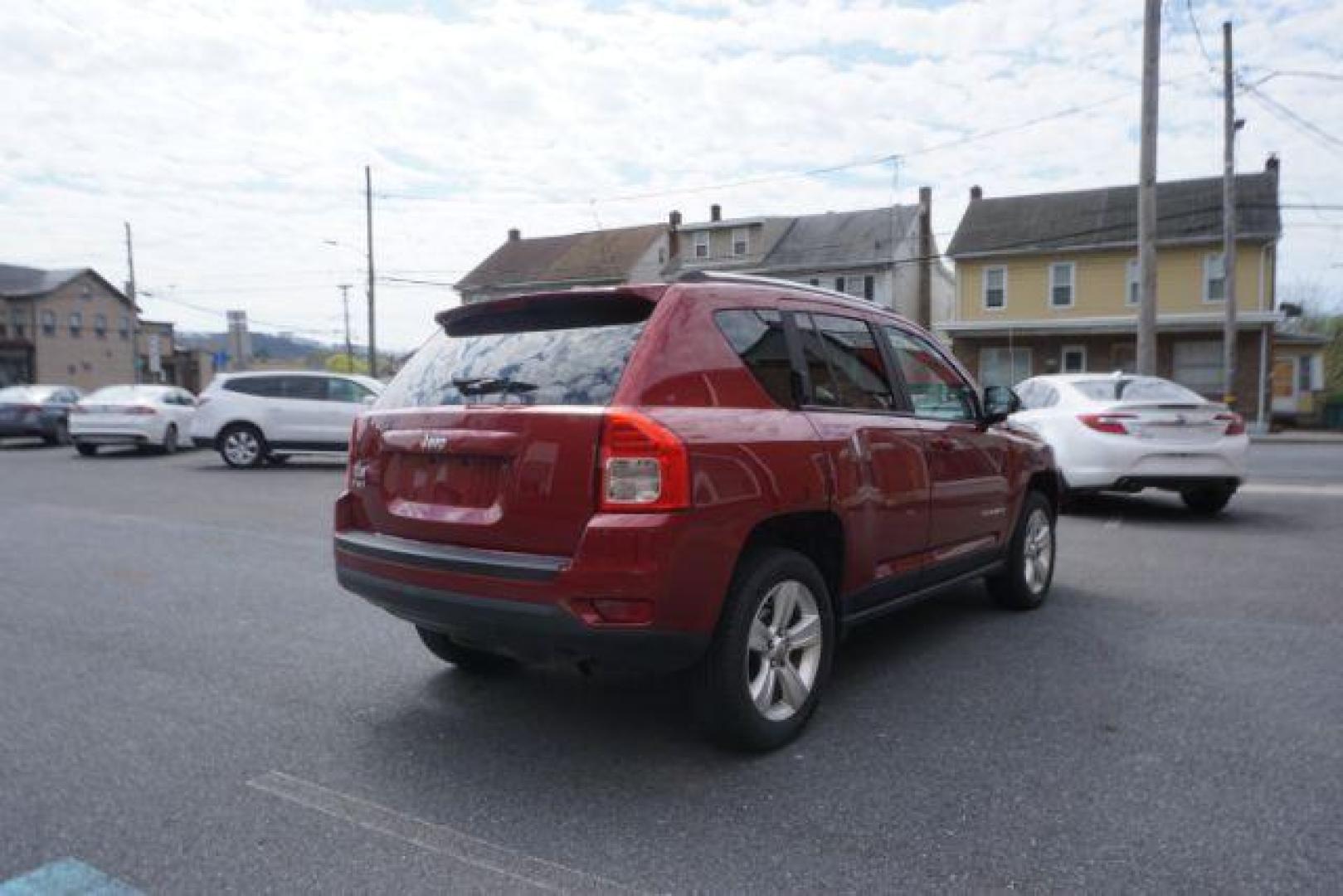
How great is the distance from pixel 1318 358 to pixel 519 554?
130 feet

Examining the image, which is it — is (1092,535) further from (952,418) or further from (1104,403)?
(952,418)

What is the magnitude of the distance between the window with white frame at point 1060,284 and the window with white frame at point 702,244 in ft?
52.0

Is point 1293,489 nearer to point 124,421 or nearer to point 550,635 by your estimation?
point 550,635

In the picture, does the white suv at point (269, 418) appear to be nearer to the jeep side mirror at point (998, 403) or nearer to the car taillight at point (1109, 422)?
the car taillight at point (1109, 422)

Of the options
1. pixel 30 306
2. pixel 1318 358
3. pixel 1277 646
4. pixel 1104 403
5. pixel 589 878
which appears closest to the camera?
pixel 589 878

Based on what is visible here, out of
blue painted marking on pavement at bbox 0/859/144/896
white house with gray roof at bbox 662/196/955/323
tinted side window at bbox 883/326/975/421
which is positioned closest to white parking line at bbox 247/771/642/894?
blue painted marking on pavement at bbox 0/859/144/896

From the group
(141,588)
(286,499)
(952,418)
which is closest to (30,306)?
(286,499)

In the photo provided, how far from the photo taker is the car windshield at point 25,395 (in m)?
20.5

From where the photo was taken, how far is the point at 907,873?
2.61 meters

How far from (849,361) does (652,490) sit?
1577 mm

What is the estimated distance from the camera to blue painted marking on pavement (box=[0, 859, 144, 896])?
2.51 m

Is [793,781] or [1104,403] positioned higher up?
[1104,403]

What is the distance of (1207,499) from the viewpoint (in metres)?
9.72

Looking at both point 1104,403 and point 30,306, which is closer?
point 1104,403
